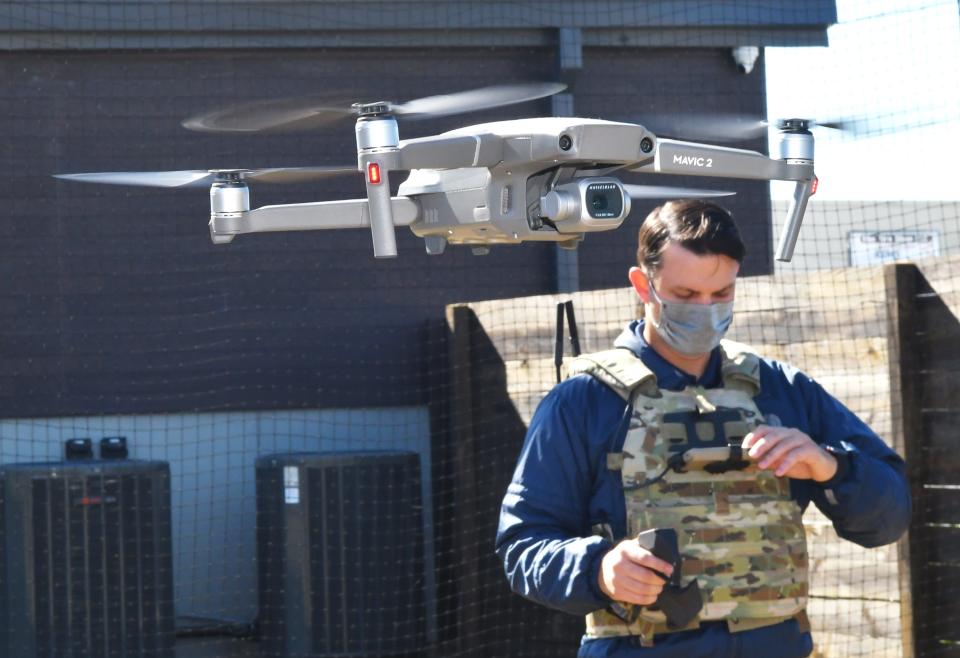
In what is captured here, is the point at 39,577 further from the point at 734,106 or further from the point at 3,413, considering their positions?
the point at 734,106

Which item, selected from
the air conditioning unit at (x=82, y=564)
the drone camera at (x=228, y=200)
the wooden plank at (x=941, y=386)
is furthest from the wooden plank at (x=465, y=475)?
the drone camera at (x=228, y=200)

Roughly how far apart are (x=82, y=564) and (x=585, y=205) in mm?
4479

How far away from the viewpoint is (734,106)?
8.51 metres

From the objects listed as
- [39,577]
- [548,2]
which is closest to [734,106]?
[548,2]

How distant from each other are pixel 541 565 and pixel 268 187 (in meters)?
5.41

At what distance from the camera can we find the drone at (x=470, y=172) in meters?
2.55

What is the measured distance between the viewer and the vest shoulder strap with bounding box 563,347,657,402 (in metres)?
2.74

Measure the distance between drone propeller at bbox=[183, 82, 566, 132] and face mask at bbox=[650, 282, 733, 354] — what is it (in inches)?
18.9

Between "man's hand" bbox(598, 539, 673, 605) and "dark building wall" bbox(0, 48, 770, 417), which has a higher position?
"dark building wall" bbox(0, 48, 770, 417)

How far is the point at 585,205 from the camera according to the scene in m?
2.61

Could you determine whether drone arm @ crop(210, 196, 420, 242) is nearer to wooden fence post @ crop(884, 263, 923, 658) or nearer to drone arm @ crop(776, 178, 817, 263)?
drone arm @ crop(776, 178, 817, 263)

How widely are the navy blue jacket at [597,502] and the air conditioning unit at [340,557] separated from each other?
4.13 metres

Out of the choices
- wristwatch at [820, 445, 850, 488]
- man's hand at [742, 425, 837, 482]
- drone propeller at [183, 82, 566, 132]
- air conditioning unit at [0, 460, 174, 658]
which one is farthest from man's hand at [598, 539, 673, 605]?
air conditioning unit at [0, 460, 174, 658]

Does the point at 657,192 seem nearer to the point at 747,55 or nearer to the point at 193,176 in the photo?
the point at 193,176
